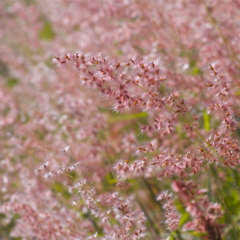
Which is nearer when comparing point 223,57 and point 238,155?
point 238,155

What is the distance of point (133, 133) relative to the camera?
18.9 ft

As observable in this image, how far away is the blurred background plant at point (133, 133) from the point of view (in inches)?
96.8

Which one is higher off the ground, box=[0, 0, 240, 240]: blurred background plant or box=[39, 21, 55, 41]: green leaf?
box=[39, 21, 55, 41]: green leaf

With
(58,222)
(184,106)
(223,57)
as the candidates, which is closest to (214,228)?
(184,106)

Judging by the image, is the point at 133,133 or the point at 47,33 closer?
the point at 133,133

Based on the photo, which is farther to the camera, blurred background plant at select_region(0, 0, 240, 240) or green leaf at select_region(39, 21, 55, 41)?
green leaf at select_region(39, 21, 55, 41)

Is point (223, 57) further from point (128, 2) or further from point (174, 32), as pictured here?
point (128, 2)

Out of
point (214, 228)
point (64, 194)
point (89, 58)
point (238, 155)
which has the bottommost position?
point (214, 228)

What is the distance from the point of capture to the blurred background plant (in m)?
2.46

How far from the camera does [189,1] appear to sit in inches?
220

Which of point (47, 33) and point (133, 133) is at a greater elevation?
point (47, 33)

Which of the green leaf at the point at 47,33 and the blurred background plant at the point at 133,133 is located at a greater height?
the green leaf at the point at 47,33

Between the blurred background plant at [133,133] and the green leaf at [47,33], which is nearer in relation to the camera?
the blurred background plant at [133,133]

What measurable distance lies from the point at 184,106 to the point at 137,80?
0.34 m
